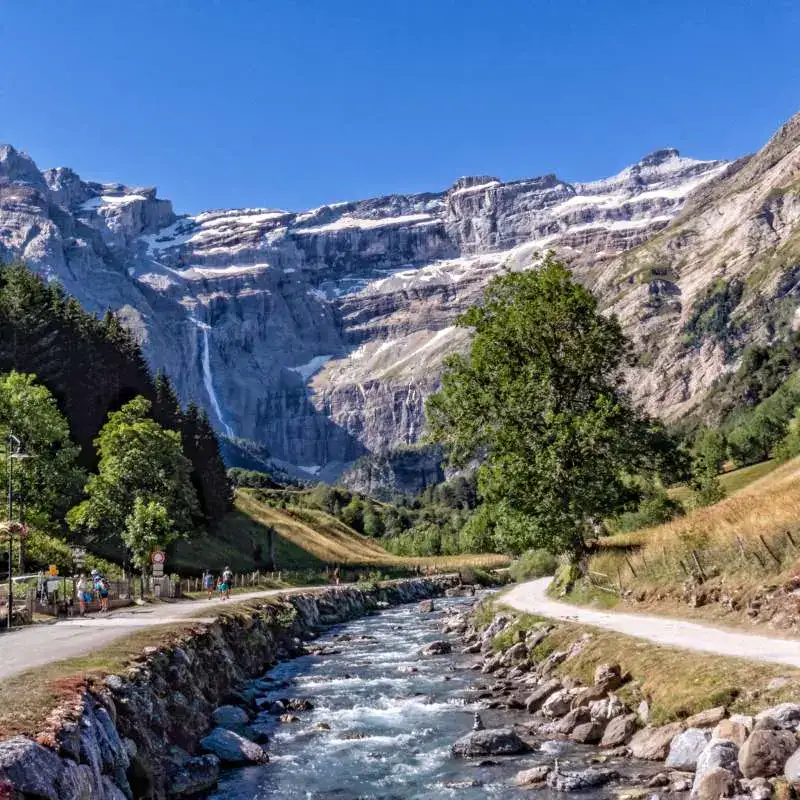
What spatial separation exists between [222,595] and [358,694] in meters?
32.4

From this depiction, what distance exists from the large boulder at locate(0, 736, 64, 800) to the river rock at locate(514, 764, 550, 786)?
9.40 m

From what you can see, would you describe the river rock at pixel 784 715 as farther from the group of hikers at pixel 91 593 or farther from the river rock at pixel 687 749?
the group of hikers at pixel 91 593

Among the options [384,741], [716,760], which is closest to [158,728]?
[384,741]

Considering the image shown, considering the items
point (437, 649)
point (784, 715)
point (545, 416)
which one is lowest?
point (437, 649)

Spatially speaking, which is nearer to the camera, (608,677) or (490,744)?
(490,744)

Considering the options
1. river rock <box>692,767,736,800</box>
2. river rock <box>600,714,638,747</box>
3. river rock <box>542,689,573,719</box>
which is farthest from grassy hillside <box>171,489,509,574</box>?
river rock <box>692,767,736,800</box>

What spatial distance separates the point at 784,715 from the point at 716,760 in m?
1.50

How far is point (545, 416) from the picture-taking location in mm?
35594

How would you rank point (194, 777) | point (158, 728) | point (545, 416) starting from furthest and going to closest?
point (545, 416) < point (158, 728) < point (194, 777)

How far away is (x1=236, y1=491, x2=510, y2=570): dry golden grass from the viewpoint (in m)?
130

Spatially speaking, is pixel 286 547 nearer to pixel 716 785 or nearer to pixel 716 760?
pixel 716 760

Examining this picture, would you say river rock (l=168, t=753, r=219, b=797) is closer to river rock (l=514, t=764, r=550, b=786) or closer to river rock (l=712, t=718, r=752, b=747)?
river rock (l=514, t=764, r=550, b=786)

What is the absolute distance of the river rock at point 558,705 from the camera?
21.1m


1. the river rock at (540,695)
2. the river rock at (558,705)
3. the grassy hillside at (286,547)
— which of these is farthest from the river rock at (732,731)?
the grassy hillside at (286,547)
